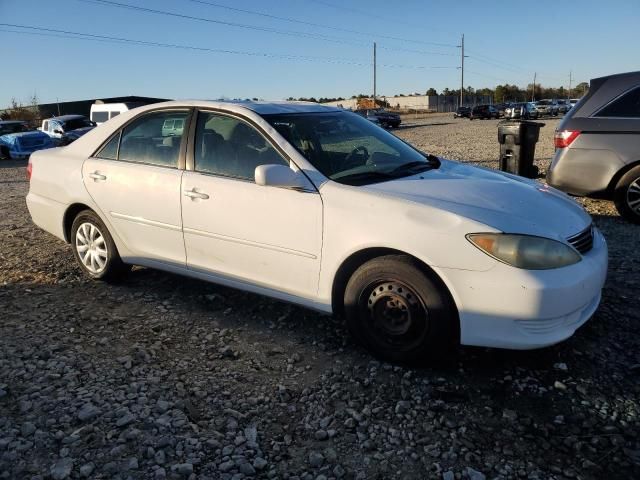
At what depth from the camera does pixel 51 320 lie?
399 centimetres

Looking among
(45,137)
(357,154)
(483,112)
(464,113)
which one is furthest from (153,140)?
(464,113)

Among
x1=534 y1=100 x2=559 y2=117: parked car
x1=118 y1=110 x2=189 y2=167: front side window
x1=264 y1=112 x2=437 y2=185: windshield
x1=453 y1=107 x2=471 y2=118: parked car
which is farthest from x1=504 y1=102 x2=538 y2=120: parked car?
x1=118 y1=110 x2=189 y2=167: front side window

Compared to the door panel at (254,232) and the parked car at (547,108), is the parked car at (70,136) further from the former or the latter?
the parked car at (547,108)

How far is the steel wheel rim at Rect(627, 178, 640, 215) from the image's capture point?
20.4 ft

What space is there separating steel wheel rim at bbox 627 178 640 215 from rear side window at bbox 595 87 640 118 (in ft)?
2.58

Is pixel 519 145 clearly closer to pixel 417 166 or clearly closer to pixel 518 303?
pixel 417 166

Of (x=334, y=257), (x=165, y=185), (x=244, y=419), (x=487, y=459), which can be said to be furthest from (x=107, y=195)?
(x=487, y=459)

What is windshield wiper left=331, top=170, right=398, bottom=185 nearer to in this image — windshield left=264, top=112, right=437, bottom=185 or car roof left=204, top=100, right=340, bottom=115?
windshield left=264, top=112, right=437, bottom=185

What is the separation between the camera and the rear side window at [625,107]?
6.12 meters

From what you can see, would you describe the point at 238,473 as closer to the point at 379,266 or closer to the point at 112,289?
the point at 379,266

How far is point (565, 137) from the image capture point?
6383 millimetres

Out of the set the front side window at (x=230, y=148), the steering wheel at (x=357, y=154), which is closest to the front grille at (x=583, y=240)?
the steering wheel at (x=357, y=154)

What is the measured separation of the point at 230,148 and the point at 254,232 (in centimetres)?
70

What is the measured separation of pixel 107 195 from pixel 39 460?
7.94 ft
